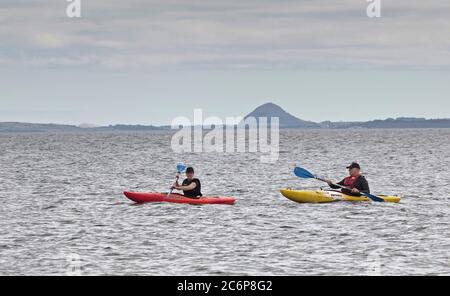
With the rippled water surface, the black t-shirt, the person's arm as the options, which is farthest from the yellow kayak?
the person's arm

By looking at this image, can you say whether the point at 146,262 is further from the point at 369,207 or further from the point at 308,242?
the point at 369,207

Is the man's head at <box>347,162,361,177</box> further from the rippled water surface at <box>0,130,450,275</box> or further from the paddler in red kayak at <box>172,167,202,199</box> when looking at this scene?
the paddler in red kayak at <box>172,167,202,199</box>

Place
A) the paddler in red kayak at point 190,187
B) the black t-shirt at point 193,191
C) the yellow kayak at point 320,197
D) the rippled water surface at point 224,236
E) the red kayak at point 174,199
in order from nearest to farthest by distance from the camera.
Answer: the rippled water surface at point 224,236 < the paddler in red kayak at point 190,187 < the black t-shirt at point 193,191 < the red kayak at point 174,199 < the yellow kayak at point 320,197

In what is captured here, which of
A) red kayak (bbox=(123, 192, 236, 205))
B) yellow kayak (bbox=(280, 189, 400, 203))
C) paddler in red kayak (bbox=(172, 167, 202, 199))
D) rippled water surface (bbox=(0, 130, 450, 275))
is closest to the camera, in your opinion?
rippled water surface (bbox=(0, 130, 450, 275))

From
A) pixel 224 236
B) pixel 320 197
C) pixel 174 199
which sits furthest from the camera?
pixel 320 197

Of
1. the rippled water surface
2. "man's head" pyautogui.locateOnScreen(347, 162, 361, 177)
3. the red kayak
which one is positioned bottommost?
the rippled water surface

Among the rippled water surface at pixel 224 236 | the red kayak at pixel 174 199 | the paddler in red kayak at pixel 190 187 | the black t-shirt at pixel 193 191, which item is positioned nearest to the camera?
the rippled water surface at pixel 224 236

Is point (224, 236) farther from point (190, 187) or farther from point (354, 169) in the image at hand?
point (354, 169)

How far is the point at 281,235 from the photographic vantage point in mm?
25906

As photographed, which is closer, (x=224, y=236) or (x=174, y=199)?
(x=224, y=236)

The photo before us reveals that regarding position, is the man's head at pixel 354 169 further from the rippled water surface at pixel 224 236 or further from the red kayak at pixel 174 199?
the red kayak at pixel 174 199

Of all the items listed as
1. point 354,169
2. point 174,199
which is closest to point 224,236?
point 174,199

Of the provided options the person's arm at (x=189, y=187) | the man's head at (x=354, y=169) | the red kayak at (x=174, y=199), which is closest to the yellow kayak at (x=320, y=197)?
the man's head at (x=354, y=169)

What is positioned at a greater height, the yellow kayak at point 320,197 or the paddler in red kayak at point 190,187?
the paddler in red kayak at point 190,187
